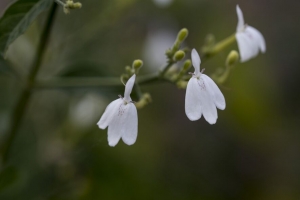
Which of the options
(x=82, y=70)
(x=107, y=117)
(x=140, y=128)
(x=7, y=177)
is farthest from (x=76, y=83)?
(x=140, y=128)

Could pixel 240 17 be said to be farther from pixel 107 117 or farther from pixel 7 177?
pixel 7 177

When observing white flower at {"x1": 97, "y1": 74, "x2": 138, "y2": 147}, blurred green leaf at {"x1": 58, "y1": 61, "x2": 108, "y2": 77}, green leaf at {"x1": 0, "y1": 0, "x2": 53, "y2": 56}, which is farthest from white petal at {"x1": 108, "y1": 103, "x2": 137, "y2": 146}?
blurred green leaf at {"x1": 58, "y1": 61, "x2": 108, "y2": 77}

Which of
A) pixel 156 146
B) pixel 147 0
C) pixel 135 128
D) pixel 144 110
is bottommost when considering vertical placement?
pixel 135 128

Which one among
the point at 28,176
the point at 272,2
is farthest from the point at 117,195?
the point at 272,2

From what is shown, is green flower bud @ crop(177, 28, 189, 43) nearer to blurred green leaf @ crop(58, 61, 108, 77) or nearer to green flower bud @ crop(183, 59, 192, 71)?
green flower bud @ crop(183, 59, 192, 71)

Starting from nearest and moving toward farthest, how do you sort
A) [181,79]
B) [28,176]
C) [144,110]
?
[181,79] → [28,176] → [144,110]

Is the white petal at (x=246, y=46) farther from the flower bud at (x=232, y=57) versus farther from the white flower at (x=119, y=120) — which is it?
the white flower at (x=119, y=120)

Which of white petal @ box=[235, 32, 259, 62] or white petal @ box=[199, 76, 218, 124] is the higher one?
white petal @ box=[235, 32, 259, 62]

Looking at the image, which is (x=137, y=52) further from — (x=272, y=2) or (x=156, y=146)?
(x=272, y=2)
